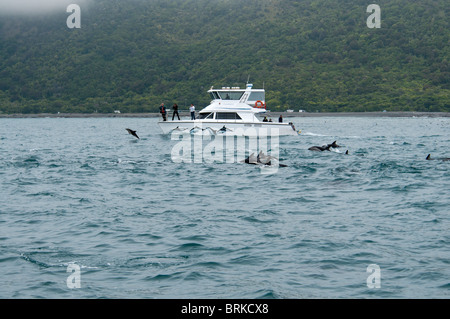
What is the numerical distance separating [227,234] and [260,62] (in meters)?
159

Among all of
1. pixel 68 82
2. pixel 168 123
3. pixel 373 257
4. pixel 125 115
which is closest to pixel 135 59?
pixel 68 82

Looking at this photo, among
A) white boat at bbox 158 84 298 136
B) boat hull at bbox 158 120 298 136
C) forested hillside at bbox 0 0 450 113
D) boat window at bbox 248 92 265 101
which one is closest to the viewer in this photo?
boat hull at bbox 158 120 298 136

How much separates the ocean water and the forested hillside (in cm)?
12584

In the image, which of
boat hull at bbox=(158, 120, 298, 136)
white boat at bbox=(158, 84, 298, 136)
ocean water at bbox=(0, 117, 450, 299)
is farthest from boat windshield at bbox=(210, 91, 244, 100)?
ocean water at bbox=(0, 117, 450, 299)

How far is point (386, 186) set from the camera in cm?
2058

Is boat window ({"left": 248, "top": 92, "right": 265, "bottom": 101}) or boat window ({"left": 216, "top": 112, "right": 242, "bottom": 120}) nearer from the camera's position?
boat window ({"left": 216, "top": 112, "right": 242, "bottom": 120})

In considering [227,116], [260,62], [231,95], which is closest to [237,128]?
[227,116]

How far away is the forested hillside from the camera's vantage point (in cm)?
15188

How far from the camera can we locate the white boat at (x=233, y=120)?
4569 centimetres

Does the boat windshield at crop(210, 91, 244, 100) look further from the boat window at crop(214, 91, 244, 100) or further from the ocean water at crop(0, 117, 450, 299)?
the ocean water at crop(0, 117, 450, 299)

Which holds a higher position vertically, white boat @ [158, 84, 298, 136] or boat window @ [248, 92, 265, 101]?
boat window @ [248, 92, 265, 101]

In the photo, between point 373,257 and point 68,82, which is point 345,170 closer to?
point 373,257

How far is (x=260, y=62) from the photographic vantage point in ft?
552

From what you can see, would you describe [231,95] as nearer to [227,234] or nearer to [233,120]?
[233,120]
